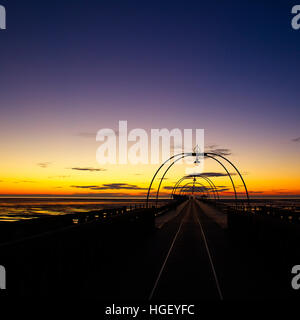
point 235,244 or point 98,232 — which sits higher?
point 98,232

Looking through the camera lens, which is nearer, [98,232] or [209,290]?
[209,290]

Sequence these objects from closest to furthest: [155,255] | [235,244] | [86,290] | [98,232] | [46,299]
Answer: [46,299] → [86,290] → [98,232] → [155,255] → [235,244]

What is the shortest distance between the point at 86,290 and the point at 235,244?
1279cm

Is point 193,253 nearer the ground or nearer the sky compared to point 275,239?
nearer the ground

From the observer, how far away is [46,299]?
891cm

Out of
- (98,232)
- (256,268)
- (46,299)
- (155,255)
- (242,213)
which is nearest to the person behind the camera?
(46,299)

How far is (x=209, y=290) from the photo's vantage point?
1020 cm

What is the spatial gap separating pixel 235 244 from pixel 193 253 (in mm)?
4599
